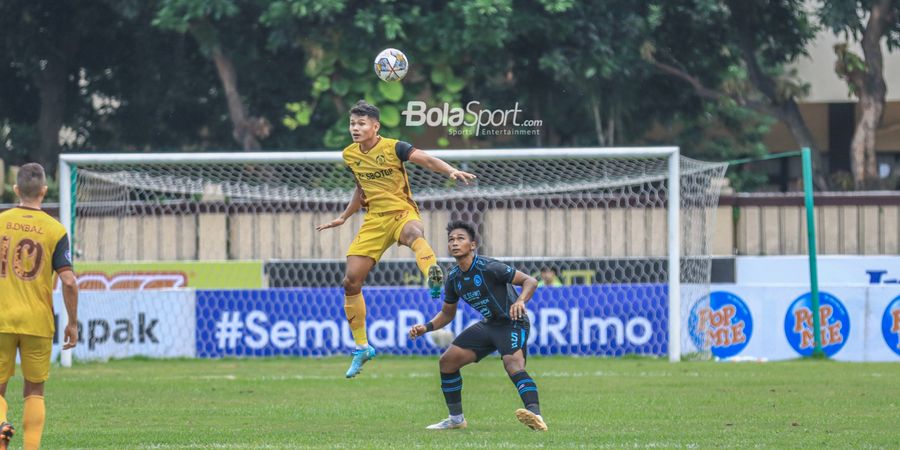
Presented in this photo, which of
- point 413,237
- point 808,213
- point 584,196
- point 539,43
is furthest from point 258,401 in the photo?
point 539,43

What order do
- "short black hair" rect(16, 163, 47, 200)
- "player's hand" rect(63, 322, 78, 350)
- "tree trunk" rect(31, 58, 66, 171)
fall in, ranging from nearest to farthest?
"short black hair" rect(16, 163, 47, 200) → "player's hand" rect(63, 322, 78, 350) → "tree trunk" rect(31, 58, 66, 171)

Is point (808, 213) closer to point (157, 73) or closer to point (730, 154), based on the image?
point (730, 154)

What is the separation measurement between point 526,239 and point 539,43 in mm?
4443

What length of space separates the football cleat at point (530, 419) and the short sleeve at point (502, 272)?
1117mm

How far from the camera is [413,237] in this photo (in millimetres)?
12148

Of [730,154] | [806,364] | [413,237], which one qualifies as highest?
[730,154]

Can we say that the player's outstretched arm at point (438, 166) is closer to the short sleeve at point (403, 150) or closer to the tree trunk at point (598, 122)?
the short sleeve at point (403, 150)

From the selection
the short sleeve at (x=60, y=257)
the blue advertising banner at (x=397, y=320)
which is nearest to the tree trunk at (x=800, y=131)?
the blue advertising banner at (x=397, y=320)

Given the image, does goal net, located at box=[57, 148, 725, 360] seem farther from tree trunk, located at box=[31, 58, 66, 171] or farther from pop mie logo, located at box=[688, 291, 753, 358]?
tree trunk, located at box=[31, 58, 66, 171]

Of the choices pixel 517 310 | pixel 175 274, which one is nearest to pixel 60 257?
pixel 517 310

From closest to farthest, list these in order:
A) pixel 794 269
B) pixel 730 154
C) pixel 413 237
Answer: pixel 413 237, pixel 794 269, pixel 730 154

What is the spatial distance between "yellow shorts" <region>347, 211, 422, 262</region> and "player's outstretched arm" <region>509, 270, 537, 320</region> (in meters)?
1.38

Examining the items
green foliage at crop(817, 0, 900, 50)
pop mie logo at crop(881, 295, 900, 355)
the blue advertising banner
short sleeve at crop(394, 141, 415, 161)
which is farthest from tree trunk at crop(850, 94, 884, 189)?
short sleeve at crop(394, 141, 415, 161)

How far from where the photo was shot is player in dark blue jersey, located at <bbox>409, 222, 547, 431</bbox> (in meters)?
11.3
